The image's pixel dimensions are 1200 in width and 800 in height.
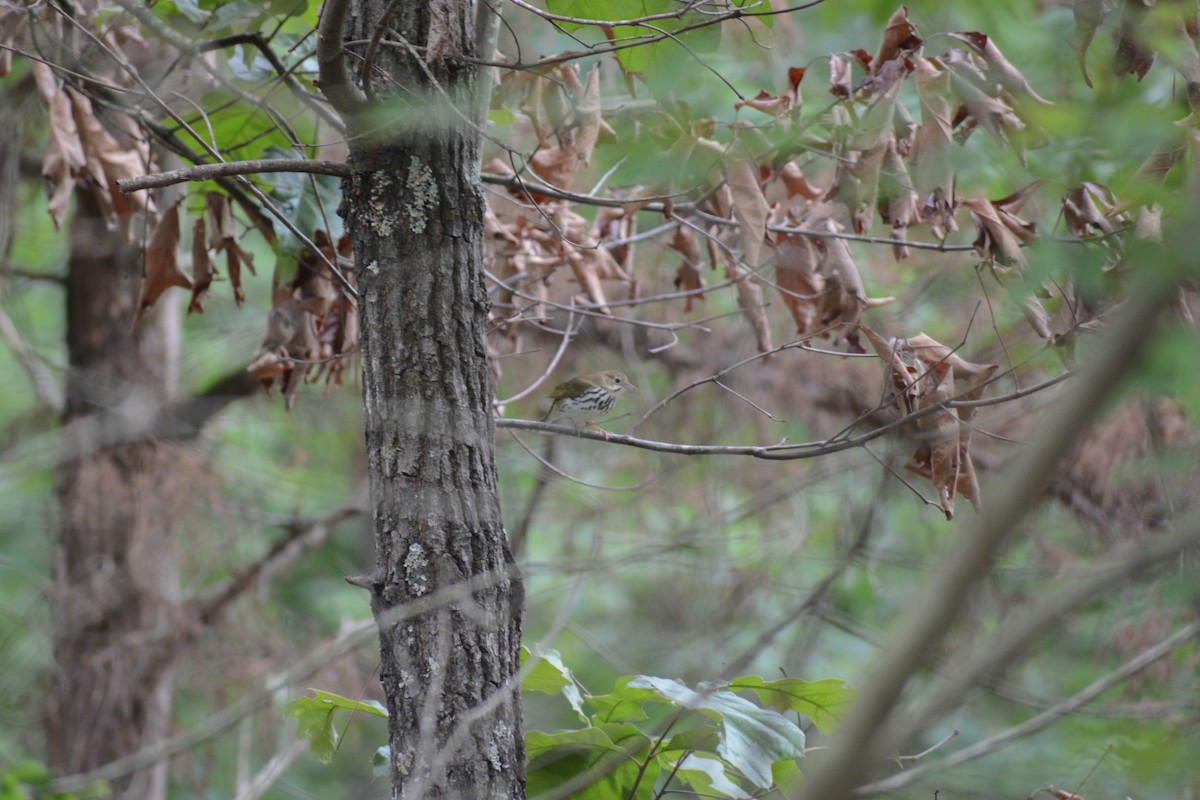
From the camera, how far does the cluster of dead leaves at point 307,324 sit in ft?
9.20

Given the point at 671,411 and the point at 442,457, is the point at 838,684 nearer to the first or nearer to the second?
the point at 442,457

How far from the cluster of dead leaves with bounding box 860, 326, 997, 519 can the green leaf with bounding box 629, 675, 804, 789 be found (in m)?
0.53

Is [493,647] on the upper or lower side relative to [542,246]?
lower

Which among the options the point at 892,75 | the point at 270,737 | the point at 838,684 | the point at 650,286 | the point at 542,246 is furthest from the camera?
the point at 270,737

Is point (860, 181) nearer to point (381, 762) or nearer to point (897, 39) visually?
point (897, 39)

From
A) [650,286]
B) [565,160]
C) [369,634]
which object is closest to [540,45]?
[650,286]

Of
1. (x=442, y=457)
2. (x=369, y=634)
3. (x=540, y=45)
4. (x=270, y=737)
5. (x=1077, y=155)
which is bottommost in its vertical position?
(x=270, y=737)

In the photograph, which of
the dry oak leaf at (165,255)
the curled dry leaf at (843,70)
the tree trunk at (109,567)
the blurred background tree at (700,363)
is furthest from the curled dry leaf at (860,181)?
the tree trunk at (109,567)

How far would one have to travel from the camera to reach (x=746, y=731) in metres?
1.77

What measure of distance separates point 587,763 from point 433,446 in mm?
640

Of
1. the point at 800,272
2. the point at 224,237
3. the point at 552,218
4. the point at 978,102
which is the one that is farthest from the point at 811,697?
the point at 224,237

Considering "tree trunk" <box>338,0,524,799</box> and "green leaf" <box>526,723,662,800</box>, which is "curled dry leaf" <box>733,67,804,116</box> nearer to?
"tree trunk" <box>338,0,524,799</box>

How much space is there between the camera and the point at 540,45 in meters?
4.72

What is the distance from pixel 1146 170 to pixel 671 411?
3090 millimetres
